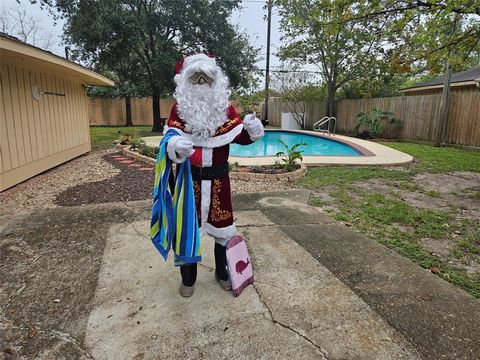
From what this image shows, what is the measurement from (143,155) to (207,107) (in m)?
5.84

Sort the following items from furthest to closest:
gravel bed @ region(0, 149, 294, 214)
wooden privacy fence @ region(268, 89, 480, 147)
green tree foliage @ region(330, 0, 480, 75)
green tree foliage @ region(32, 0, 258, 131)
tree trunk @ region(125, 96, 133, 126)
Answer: tree trunk @ region(125, 96, 133, 126) < green tree foliage @ region(32, 0, 258, 131) < wooden privacy fence @ region(268, 89, 480, 147) < green tree foliage @ region(330, 0, 480, 75) < gravel bed @ region(0, 149, 294, 214)

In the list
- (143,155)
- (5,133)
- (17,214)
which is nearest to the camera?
(17,214)

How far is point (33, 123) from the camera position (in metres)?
5.80

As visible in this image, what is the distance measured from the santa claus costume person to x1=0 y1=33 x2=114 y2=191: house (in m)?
3.43

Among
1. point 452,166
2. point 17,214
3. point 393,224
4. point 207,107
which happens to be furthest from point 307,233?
point 452,166

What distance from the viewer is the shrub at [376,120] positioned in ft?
40.3

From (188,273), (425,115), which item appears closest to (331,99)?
(425,115)

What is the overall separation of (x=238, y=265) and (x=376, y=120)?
12008 millimetres

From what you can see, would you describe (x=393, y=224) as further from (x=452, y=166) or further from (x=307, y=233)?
(x=452, y=166)

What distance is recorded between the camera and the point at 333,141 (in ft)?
39.4

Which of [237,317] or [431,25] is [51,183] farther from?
[431,25]

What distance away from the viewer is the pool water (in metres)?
9.84

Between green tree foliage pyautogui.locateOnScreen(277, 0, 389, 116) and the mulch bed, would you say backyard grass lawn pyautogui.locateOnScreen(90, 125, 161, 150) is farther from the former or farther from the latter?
green tree foliage pyautogui.locateOnScreen(277, 0, 389, 116)

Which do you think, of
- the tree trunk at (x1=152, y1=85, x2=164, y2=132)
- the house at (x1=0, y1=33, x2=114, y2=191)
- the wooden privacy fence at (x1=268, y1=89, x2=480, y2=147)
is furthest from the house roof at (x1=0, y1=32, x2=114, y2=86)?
the wooden privacy fence at (x1=268, y1=89, x2=480, y2=147)
